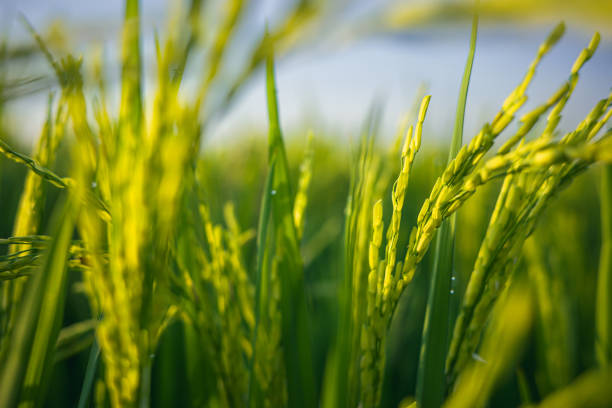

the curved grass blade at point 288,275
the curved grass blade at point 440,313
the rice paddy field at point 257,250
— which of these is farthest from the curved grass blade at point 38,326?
the curved grass blade at point 440,313

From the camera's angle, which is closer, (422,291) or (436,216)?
(436,216)

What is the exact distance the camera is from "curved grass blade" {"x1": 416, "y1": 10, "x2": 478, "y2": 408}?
1.11 ft

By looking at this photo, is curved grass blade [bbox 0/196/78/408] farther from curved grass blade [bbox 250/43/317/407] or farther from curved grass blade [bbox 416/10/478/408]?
curved grass blade [bbox 416/10/478/408]

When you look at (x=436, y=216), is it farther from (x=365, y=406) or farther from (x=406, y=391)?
(x=406, y=391)

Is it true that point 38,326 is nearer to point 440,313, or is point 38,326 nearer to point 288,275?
point 288,275

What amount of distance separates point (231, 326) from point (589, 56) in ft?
1.28

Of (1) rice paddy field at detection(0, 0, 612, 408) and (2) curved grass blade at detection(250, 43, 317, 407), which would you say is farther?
(2) curved grass blade at detection(250, 43, 317, 407)

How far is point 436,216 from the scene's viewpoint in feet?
0.92

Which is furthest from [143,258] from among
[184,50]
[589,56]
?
[589,56]

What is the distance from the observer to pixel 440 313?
36cm

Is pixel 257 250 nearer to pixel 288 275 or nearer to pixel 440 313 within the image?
pixel 288 275

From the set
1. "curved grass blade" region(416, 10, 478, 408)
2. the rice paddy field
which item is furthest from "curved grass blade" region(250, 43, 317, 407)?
"curved grass blade" region(416, 10, 478, 408)

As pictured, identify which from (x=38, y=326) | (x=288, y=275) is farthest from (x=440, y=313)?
(x=38, y=326)

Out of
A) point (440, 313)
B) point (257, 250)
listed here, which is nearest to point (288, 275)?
point (257, 250)
